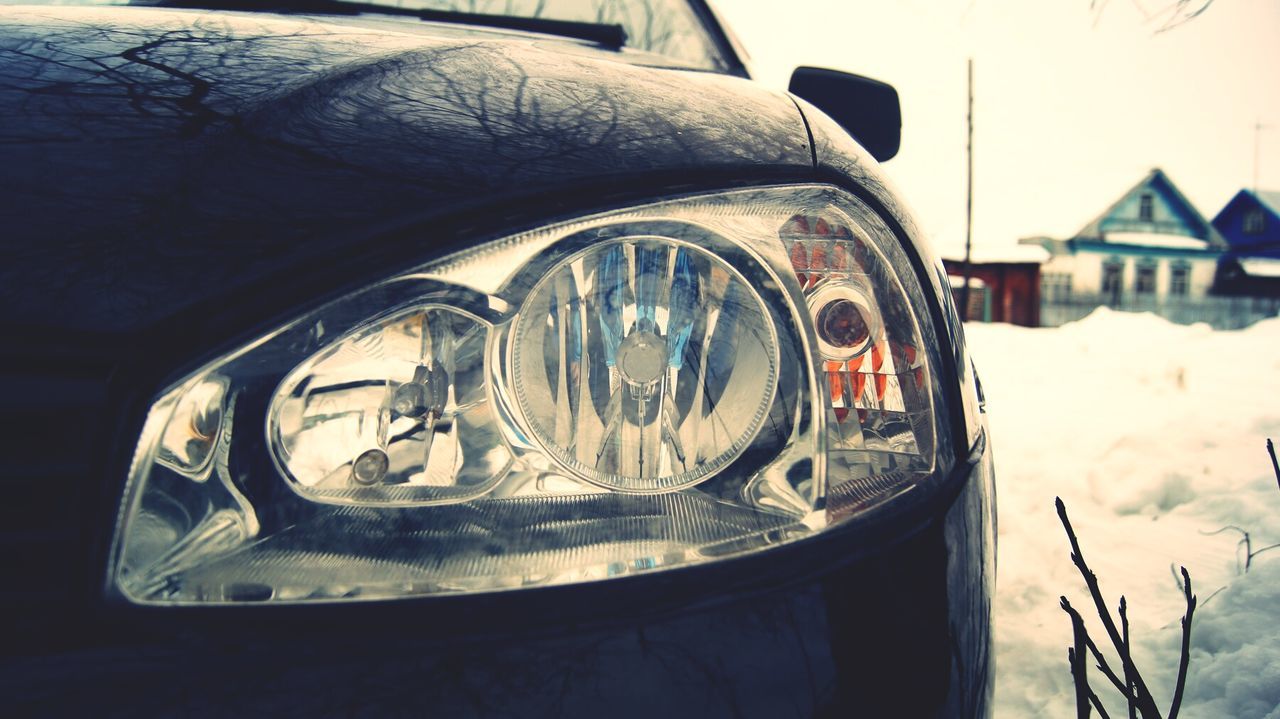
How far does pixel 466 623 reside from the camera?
0.58 m

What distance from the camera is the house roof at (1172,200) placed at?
31.8 m

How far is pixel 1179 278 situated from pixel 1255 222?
483 cm

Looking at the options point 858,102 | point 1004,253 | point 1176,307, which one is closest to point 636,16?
point 858,102

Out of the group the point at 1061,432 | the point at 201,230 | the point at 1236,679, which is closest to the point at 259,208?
the point at 201,230

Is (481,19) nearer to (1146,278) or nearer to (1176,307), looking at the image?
(1176,307)

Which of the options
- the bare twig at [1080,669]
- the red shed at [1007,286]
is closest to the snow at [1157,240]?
the red shed at [1007,286]

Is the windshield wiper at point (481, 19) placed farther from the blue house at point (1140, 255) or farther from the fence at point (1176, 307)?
the blue house at point (1140, 255)

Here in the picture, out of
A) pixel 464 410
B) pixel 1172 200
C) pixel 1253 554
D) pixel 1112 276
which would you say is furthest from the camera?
pixel 1172 200

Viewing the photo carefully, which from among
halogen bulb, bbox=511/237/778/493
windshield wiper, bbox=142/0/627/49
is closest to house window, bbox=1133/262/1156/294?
windshield wiper, bbox=142/0/627/49

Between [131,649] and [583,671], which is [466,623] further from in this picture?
[131,649]

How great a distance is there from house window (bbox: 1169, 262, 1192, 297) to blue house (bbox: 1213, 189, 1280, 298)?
111cm

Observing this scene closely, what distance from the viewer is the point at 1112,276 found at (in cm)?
3222

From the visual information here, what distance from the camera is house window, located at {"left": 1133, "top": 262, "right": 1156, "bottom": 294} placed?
1268 inches

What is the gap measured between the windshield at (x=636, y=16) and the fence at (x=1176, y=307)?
31.9m
